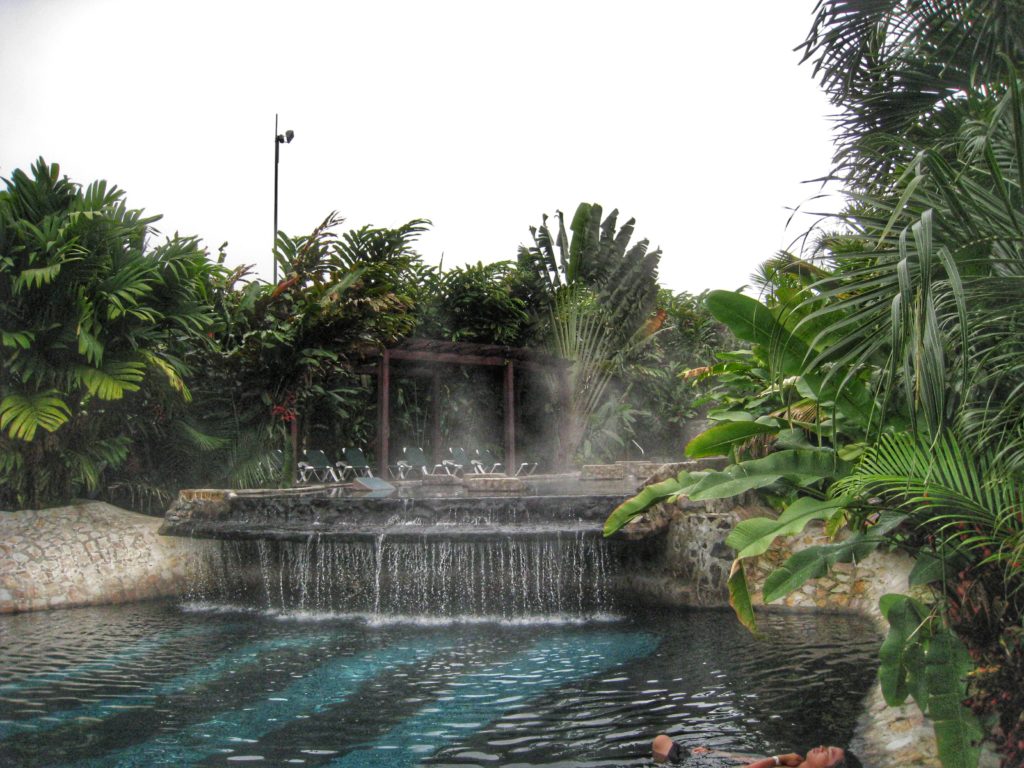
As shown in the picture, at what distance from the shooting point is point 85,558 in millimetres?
10148

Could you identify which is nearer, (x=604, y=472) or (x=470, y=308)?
(x=604, y=472)

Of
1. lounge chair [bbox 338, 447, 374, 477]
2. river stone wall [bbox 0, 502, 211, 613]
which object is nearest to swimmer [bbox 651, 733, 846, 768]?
river stone wall [bbox 0, 502, 211, 613]

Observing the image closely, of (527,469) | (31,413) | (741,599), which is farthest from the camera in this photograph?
(527,469)

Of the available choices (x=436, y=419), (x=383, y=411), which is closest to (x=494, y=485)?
(x=383, y=411)

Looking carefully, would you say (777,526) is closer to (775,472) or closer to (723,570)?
(775,472)

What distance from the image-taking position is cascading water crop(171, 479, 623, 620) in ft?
28.9

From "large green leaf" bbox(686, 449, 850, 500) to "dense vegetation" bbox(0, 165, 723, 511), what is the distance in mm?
8367

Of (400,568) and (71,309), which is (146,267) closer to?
(71,309)

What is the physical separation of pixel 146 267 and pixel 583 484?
815 cm

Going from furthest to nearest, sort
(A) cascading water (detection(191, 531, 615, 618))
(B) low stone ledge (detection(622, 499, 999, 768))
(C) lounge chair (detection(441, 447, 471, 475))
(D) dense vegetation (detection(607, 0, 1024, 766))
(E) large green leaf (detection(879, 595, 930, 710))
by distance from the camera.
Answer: (C) lounge chair (detection(441, 447, 471, 475))
(A) cascading water (detection(191, 531, 615, 618))
(B) low stone ledge (detection(622, 499, 999, 768))
(E) large green leaf (detection(879, 595, 930, 710))
(D) dense vegetation (detection(607, 0, 1024, 766))

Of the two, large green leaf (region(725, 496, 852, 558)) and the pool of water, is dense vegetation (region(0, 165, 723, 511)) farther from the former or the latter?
large green leaf (region(725, 496, 852, 558))

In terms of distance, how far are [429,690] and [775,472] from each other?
113 inches

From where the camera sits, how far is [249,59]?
28.0ft

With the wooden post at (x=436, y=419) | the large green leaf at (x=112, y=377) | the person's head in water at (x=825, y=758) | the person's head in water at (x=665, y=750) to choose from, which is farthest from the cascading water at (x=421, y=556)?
the wooden post at (x=436, y=419)
